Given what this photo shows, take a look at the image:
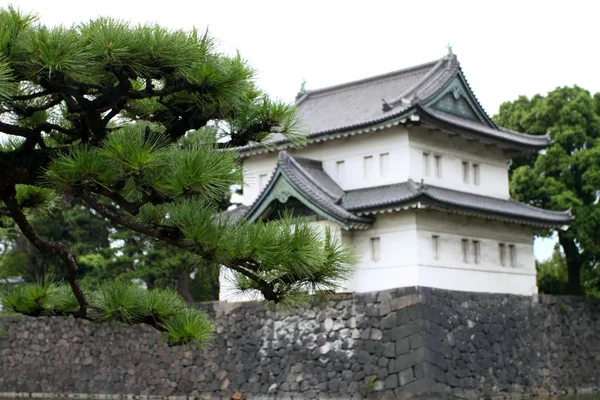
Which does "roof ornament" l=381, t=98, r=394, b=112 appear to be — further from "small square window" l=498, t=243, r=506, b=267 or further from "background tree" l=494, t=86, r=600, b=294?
"background tree" l=494, t=86, r=600, b=294

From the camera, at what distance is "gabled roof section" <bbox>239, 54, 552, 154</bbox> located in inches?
707

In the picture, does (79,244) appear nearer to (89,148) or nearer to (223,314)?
(223,314)

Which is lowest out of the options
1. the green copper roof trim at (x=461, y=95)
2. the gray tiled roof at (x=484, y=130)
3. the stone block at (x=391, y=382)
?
the stone block at (x=391, y=382)

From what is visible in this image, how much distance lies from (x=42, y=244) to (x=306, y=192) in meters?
13.0

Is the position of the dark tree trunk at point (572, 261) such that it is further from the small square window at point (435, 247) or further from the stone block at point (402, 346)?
the stone block at point (402, 346)

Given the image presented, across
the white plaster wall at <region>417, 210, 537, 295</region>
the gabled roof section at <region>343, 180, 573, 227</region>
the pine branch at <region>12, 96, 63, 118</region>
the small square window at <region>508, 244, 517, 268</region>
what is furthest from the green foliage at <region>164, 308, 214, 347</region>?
the small square window at <region>508, 244, 517, 268</region>

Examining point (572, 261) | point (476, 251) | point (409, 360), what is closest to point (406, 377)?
point (409, 360)

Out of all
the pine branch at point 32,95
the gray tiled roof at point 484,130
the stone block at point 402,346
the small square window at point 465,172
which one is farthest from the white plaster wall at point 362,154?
the pine branch at point 32,95

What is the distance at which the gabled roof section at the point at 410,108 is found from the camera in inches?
707

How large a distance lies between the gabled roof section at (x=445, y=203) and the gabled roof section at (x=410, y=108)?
1368 mm

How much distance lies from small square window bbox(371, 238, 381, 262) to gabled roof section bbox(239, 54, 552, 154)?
2.47 m

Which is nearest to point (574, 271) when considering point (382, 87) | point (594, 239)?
point (594, 239)

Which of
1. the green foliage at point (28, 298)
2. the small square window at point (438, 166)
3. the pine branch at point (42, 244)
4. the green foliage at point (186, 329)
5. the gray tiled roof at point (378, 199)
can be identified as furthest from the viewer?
the small square window at point (438, 166)

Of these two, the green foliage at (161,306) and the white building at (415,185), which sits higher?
the white building at (415,185)
